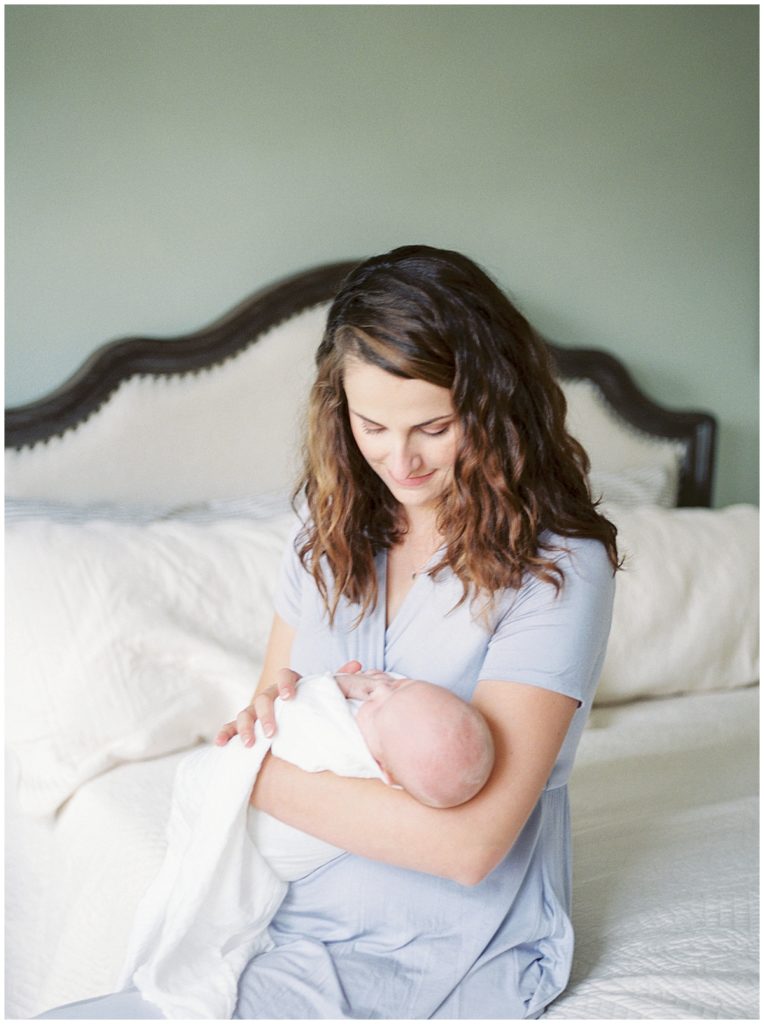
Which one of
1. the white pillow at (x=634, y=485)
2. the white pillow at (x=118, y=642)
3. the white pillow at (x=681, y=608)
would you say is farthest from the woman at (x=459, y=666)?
the white pillow at (x=634, y=485)

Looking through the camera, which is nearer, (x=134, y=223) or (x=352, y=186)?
(x=134, y=223)

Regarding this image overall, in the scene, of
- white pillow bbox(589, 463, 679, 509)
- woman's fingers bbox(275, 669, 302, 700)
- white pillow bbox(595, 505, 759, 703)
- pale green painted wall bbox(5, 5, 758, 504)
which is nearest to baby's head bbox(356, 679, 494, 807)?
woman's fingers bbox(275, 669, 302, 700)

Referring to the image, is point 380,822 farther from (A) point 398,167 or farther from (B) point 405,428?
(A) point 398,167

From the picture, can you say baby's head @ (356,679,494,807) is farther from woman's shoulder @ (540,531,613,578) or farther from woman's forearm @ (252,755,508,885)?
woman's shoulder @ (540,531,613,578)

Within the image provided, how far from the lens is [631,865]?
5.33ft

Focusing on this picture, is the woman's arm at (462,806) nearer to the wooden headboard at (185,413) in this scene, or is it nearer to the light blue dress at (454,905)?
the light blue dress at (454,905)

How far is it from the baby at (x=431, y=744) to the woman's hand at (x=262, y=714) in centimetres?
11

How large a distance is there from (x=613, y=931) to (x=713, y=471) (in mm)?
1998

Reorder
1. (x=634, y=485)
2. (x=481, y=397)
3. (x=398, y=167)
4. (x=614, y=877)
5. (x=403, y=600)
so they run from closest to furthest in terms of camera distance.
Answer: (x=481, y=397), (x=403, y=600), (x=614, y=877), (x=398, y=167), (x=634, y=485)

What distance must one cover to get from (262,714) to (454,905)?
303 mm

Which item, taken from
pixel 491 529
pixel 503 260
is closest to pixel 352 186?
pixel 503 260

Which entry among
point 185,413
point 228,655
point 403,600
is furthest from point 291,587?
point 185,413

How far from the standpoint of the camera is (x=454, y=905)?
118 cm

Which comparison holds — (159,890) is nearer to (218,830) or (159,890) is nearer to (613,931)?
(218,830)
